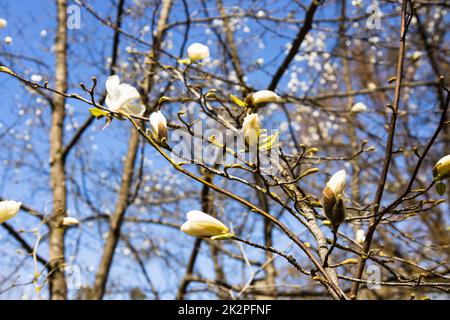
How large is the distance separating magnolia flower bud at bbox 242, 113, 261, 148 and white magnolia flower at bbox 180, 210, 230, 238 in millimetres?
120

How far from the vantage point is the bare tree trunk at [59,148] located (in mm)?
2181

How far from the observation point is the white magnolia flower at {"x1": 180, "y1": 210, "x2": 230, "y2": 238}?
0.58m

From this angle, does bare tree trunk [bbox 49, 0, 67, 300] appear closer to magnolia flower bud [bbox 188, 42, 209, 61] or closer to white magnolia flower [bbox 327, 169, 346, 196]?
magnolia flower bud [bbox 188, 42, 209, 61]

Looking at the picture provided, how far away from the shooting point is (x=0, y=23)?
4.91 ft

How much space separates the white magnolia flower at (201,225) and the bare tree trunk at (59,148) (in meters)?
1.77

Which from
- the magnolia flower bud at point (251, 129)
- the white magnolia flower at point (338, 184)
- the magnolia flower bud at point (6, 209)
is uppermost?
the magnolia flower bud at point (251, 129)

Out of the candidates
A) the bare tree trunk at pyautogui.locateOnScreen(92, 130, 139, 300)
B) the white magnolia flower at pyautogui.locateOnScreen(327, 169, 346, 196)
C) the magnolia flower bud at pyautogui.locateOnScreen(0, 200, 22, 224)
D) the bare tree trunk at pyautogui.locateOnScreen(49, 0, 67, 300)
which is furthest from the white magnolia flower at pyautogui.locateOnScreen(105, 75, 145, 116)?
the bare tree trunk at pyautogui.locateOnScreen(92, 130, 139, 300)

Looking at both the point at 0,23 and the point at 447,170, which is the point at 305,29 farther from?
the point at 447,170

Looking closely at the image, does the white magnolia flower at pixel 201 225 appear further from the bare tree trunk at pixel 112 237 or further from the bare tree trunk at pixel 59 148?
the bare tree trunk at pixel 112 237

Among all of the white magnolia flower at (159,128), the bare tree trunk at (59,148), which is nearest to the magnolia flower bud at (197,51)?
the white magnolia flower at (159,128)

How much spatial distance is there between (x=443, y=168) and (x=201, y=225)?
0.33 m

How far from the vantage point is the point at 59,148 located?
2734 millimetres

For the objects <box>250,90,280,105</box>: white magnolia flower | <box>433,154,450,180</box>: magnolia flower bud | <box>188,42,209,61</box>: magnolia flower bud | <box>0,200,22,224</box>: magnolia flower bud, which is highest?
<box>188,42,209,61</box>: magnolia flower bud
